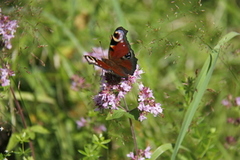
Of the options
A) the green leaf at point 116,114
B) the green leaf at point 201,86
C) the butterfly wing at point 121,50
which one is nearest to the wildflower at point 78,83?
the butterfly wing at point 121,50

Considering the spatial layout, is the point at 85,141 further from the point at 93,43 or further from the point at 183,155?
the point at 93,43

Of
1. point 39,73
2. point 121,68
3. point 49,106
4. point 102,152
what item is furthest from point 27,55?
point 121,68

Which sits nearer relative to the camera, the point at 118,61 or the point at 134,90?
the point at 118,61

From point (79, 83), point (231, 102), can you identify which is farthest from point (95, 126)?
point (231, 102)

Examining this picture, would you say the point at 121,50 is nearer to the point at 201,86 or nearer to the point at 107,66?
the point at 107,66

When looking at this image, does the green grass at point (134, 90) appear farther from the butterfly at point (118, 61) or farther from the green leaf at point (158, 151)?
the butterfly at point (118, 61)

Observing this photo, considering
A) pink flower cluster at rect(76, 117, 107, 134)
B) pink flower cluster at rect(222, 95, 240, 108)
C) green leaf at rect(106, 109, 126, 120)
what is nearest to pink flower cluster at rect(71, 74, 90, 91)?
pink flower cluster at rect(76, 117, 107, 134)

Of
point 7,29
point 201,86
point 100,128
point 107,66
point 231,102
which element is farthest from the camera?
point 231,102

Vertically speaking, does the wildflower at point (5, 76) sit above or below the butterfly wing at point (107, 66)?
above
